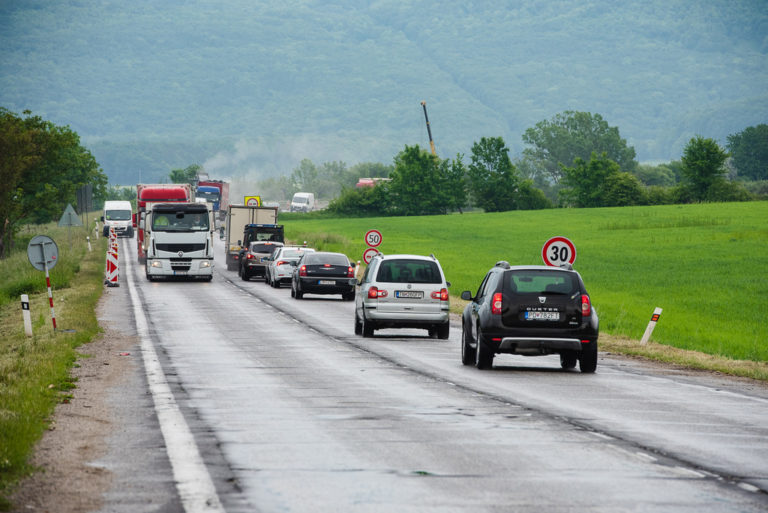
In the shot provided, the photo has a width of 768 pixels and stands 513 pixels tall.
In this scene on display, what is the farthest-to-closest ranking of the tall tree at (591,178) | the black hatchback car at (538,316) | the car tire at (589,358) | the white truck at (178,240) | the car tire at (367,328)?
the tall tree at (591,178)
the white truck at (178,240)
the car tire at (367,328)
the car tire at (589,358)
the black hatchback car at (538,316)

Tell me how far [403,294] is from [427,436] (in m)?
13.5

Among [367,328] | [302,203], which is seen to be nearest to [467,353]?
[367,328]

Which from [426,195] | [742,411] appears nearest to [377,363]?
[742,411]

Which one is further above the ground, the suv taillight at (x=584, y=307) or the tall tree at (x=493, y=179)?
the tall tree at (x=493, y=179)

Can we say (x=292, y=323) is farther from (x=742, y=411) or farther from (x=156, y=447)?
(x=156, y=447)

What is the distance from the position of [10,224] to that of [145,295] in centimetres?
3197

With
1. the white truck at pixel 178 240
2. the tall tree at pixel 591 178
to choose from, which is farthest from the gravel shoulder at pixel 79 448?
the tall tree at pixel 591 178

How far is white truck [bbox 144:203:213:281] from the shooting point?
150ft

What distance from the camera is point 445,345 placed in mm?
22938

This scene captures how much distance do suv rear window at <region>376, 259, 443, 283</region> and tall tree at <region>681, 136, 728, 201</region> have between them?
11137cm

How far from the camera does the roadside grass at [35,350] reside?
9.30 m

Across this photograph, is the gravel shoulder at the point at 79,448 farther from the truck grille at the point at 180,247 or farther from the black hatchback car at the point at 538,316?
the truck grille at the point at 180,247

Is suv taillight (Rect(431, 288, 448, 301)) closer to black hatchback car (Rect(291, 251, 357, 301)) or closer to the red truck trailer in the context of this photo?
black hatchback car (Rect(291, 251, 357, 301))

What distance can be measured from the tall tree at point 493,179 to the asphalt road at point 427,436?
129102 mm
